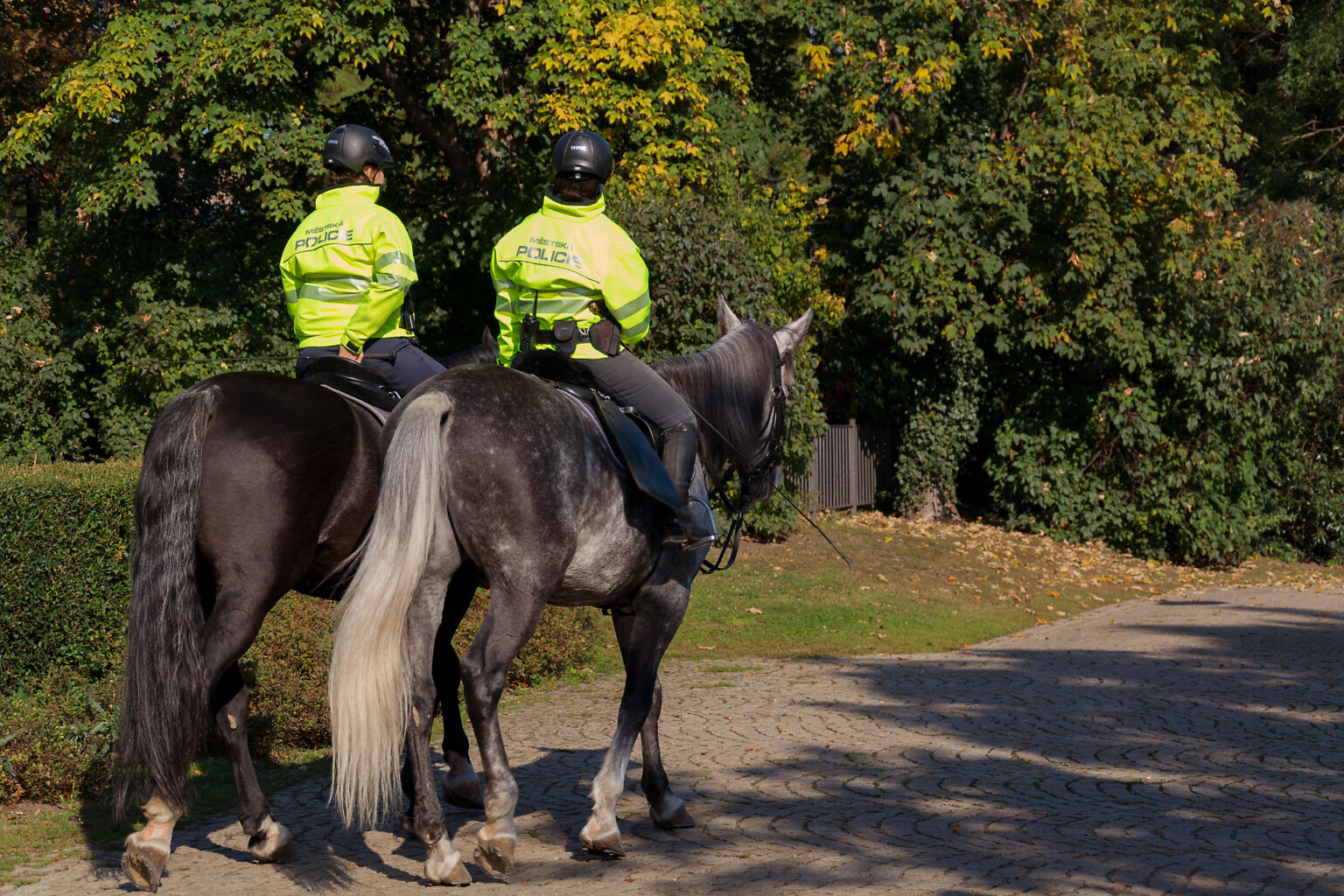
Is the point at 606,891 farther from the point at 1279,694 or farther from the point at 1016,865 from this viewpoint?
the point at 1279,694

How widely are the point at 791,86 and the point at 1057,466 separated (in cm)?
885

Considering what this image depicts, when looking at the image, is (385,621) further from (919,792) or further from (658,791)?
(919,792)

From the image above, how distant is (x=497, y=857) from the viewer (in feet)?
16.0

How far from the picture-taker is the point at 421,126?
19812mm

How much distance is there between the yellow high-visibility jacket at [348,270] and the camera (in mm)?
5703

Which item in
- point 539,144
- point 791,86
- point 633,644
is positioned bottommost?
point 633,644

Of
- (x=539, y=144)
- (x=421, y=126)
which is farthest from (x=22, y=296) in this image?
(x=539, y=144)

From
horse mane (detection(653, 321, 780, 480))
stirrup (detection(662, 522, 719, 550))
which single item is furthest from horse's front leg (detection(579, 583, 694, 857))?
horse mane (detection(653, 321, 780, 480))

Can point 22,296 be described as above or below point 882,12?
below

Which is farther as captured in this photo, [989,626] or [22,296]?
[22,296]

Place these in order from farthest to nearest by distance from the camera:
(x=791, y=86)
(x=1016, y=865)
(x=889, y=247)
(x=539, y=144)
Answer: (x=791, y=86) → (x=889, y=247) → (x=539, y=144) → (x=1016, y=865)

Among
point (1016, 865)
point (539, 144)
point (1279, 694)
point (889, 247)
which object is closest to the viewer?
point (1016, 865)

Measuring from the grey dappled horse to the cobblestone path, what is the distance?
1.53ft

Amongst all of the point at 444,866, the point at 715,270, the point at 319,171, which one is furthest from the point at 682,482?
the point at 319,171
